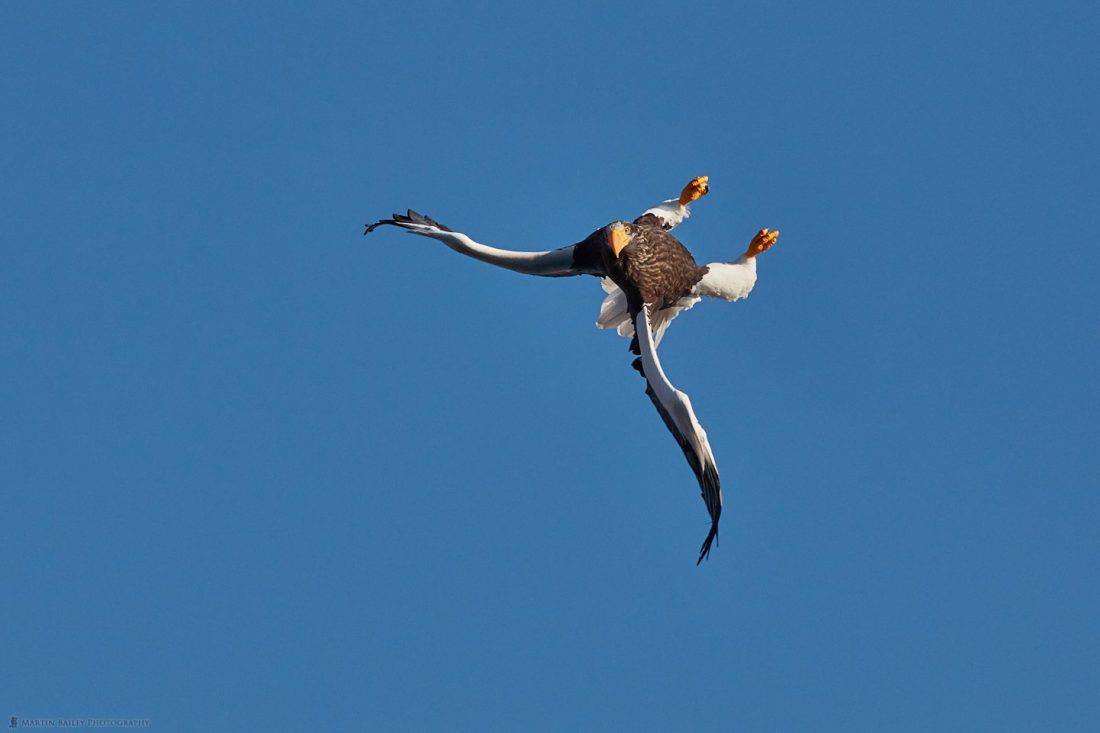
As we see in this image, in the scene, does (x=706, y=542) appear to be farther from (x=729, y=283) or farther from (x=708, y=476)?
(x=729, y=283)

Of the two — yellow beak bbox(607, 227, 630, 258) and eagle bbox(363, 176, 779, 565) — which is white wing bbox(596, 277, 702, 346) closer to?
eagle bbox(363, 176, 779, 565)

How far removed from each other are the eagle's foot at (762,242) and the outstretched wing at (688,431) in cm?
326

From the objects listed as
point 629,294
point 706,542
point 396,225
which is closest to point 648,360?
point 629,294

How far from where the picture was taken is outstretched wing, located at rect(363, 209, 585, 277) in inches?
1002

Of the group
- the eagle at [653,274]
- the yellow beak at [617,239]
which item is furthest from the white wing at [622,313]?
the yellow beak at [617,239]

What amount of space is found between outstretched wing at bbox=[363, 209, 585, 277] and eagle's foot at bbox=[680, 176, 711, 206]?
2.40 metres

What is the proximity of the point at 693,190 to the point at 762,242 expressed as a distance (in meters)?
1.45

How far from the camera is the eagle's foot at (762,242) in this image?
87.1ft

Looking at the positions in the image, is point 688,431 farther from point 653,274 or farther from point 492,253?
point 492,253

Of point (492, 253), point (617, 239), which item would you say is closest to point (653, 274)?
point (617, 239)

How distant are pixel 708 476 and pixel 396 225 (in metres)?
7.19

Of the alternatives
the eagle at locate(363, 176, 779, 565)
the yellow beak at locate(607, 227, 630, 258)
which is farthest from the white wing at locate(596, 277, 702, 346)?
the yellow beak at locate(607, 227, 630, 258)

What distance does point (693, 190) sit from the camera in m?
26.6

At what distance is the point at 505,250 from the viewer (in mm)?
25891
